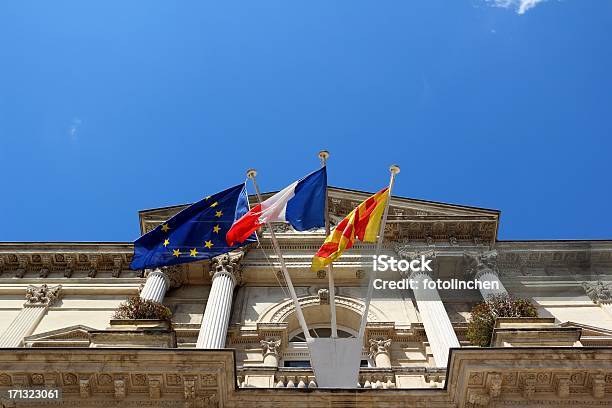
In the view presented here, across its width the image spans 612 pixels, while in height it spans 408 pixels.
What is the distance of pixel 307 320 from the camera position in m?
21.2

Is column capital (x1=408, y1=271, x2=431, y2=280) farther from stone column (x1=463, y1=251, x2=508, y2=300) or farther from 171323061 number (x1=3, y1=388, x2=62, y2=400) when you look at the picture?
171323061 number (x1=3, y1=388, x2=62, y2=400)

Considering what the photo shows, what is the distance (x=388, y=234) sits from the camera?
80.1 ft

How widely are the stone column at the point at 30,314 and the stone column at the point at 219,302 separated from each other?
19.7 feet

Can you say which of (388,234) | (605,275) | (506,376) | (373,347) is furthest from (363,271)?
(506,376)

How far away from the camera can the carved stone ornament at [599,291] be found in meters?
21.4

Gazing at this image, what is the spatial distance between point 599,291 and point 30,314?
794 inches

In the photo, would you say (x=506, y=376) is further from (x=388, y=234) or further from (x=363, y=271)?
(x=388, y=234)

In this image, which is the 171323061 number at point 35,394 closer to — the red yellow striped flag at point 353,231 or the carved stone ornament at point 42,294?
the red yellow striped flag at point 353,231

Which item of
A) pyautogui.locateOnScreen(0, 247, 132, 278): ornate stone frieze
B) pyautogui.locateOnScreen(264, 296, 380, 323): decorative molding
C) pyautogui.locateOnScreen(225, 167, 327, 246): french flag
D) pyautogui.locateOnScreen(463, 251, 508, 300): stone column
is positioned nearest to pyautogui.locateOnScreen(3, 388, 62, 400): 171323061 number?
pyautogui.locateOnScreen(225, 167, 327, 246): french flag

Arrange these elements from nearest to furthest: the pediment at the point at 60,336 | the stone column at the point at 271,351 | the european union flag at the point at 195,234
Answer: the european union flag at the point at 195,234 < the stone column at the point at 271,351 < the pediment at the point at 60,336

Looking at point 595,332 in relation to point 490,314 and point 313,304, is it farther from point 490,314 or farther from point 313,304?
point 313,304

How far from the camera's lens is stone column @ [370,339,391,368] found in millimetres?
18062

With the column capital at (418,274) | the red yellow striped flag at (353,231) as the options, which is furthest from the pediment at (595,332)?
the red yellow striped flag at (353,231)

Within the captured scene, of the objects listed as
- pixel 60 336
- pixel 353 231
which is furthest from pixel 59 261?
pixel 353 231
